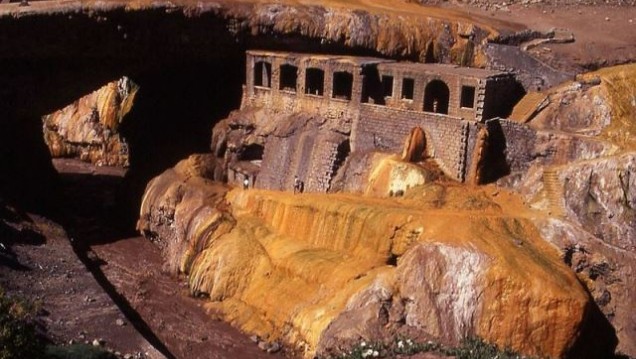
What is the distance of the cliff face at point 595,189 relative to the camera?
2794 centimetres

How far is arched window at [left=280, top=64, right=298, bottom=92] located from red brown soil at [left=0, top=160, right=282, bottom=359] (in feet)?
31.6

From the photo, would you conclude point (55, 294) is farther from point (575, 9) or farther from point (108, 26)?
point (575, 9)

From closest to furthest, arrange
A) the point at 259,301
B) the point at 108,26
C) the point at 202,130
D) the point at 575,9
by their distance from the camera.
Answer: the point at 259,301, the point at 108,26, the point at 202,130, the point at 575,9

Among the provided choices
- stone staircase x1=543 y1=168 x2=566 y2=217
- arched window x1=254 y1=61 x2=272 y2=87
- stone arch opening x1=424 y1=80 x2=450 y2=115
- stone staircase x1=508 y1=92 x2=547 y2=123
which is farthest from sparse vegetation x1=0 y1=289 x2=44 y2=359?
stone staircase x1=508 y1=92 x2=547 y2=123

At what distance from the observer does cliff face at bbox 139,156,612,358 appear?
2598cm

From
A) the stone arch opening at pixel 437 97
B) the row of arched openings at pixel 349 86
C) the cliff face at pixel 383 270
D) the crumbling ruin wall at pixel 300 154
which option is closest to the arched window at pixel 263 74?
the row of arched openings at pixel 349 86

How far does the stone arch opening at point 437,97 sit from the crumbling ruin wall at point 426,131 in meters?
1.83

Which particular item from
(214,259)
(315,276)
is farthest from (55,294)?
(315,276)

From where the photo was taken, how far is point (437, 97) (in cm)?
3550

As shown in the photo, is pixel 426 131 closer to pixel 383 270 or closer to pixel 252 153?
pixel 383 270

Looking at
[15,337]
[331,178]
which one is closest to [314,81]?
[331,178]

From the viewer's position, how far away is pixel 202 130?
41.6m

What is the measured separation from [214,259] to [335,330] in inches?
321

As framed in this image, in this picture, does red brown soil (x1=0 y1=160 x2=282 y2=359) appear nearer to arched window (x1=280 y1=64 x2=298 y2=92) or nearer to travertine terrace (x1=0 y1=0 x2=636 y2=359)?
travertine terrace (x1=0 y1=0 x2=636 y2=359)
